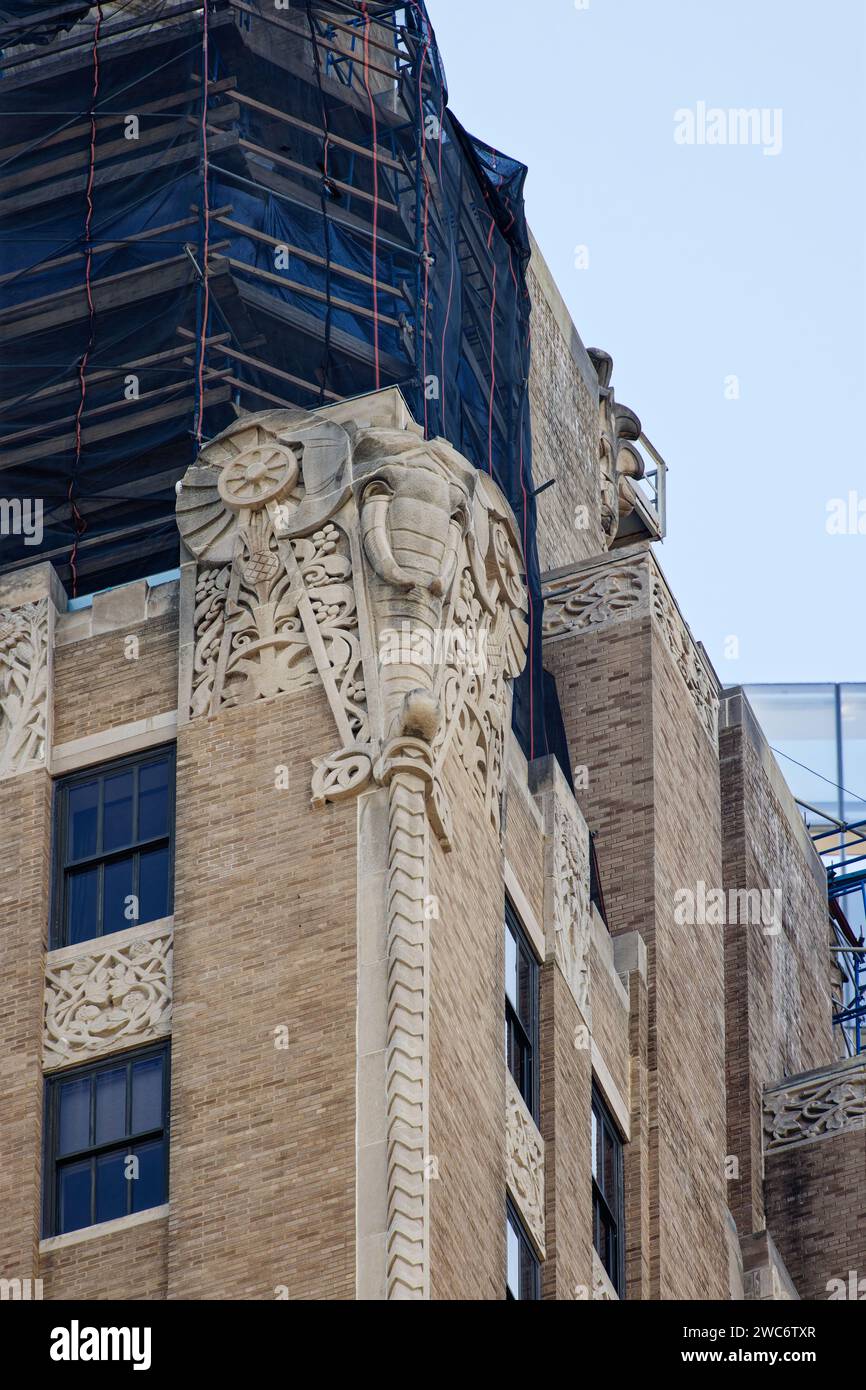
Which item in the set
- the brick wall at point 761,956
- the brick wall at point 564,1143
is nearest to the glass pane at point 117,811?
the brick wall at point 564,1143

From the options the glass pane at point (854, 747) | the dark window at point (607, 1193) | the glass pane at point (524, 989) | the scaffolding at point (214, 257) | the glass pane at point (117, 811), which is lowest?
the dark window at point (607, 1193)

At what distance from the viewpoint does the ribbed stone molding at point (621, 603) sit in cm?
4953

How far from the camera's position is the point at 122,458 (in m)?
45.3

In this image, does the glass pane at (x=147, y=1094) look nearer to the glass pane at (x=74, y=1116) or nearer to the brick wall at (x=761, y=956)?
the glass pane at (x=74, y=1116)

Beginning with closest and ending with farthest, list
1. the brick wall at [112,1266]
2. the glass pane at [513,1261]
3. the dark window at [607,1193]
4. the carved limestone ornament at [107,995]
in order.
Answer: the brick wall at [112,1266]
the carved limestone ornament at [107,995]
the glass pane at [513,1261]
the dark window at [607,1193]

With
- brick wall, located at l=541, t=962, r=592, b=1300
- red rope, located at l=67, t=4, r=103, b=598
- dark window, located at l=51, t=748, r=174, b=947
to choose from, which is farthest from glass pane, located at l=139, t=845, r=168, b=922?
red rope, located at l=67, t=4, r=103, b=598

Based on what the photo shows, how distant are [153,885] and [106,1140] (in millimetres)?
2680

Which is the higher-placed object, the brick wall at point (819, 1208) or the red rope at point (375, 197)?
the red rope at point (375, 197)

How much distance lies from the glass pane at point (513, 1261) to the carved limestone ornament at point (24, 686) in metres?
6.50

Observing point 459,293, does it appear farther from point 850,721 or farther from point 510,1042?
point 850,721

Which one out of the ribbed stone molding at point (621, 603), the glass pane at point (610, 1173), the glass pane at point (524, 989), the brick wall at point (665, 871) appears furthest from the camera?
the ribbed stone molding at point (621, 603)

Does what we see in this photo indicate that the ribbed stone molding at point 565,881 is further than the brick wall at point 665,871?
No
